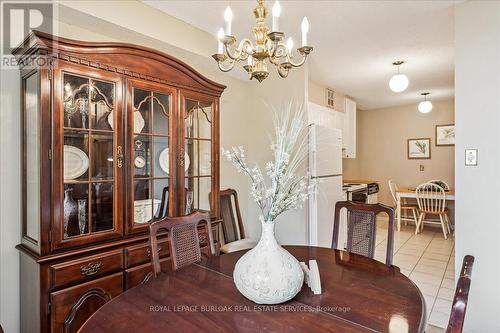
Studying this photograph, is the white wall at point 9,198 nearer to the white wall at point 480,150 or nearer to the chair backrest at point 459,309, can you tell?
the chair backrest at point 459,309

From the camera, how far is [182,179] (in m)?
2.27

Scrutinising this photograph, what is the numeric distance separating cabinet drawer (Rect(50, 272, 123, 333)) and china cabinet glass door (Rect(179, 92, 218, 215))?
703 mm

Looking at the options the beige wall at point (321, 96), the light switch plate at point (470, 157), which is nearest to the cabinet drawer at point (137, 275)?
the light switch plate at point (470, 157)

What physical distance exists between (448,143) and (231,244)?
5076 mm

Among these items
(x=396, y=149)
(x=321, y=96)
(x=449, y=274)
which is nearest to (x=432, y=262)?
(x=449, y=274)

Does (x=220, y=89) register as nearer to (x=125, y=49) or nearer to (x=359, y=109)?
(x=125, y=49)

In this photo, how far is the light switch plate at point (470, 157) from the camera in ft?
7.00

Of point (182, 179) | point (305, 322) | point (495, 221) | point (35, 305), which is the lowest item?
point (35, 305)

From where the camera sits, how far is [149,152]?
2102mm

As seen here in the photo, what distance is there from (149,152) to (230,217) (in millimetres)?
1404

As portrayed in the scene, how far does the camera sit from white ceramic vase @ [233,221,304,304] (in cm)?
111

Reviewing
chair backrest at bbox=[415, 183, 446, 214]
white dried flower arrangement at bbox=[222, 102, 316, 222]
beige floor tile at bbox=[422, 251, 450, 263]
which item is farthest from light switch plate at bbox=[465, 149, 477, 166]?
chair backrest at bbox=[415, 183, 446, 214]

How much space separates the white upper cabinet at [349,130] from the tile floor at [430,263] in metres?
1.55

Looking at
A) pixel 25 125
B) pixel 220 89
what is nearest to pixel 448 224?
pixel 220 89
